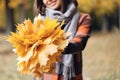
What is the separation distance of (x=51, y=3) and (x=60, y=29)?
58 cm

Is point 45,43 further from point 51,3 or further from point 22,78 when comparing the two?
point 22,78

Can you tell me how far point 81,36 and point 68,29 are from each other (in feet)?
0.43

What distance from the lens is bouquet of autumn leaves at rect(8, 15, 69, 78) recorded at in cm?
408

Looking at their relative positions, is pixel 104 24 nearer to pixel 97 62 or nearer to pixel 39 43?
pixel 97 62

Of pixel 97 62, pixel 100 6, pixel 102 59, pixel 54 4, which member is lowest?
pixel 54 4

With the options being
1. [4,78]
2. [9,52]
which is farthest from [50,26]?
[9,52]

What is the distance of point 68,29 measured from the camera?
14.8 ft

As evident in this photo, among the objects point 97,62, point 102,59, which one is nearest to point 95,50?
point 102,59

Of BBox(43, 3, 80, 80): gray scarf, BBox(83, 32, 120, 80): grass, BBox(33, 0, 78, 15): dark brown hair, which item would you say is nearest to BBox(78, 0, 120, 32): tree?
BBox(83, 32, 120, 80): grass

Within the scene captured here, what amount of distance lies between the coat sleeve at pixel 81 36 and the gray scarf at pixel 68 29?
0.16 ft

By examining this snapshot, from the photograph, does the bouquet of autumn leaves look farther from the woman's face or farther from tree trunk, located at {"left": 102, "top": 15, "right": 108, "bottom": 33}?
tree trunk, located at {"left": 102, "top": 15, "right": 108, "bottom": 33}

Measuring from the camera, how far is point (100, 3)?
26.2 m

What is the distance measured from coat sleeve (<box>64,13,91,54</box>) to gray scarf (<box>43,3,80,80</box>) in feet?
0.16

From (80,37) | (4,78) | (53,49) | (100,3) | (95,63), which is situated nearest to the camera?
(53,49)
